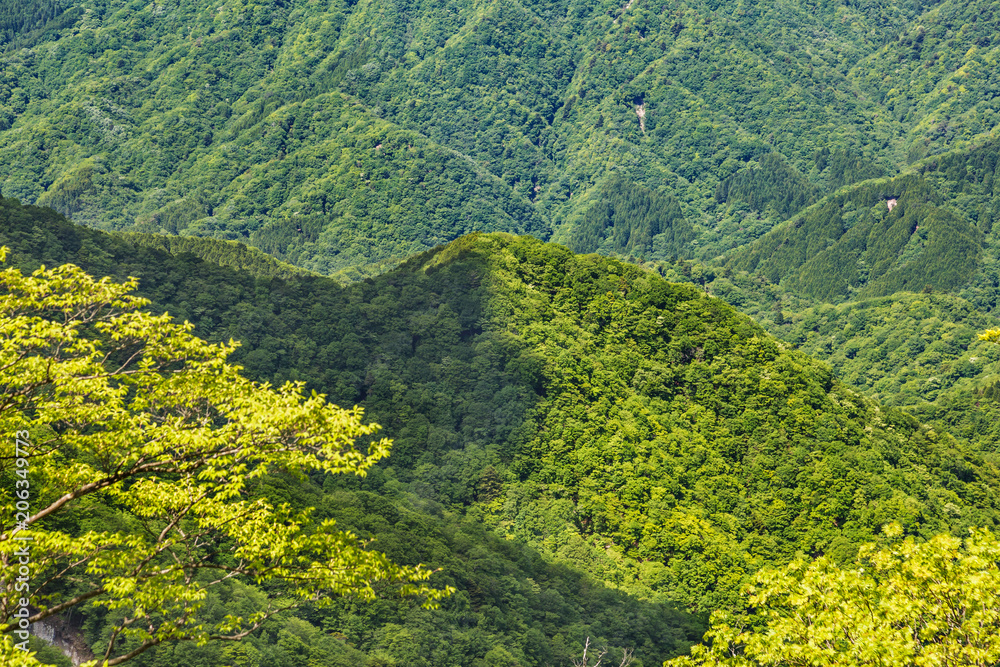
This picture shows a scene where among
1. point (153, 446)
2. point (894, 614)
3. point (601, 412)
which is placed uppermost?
point (601, 412)

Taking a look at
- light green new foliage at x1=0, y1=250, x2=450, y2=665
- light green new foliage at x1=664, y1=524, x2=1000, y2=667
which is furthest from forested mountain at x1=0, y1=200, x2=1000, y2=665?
light green new foliage at x1=0, y1=250, x2=450, y2=665

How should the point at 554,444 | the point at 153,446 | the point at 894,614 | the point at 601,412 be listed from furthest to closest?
the point at 601,412 < the point at 554,444 < the point at 894,614 < the point at 153,446

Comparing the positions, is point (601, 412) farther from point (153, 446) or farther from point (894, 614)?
point (153, 446)

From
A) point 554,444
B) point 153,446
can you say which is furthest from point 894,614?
point 554,444

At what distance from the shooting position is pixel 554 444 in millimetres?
124875

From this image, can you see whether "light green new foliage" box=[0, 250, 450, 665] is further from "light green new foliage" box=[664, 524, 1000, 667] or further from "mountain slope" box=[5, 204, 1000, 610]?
"mountain slope" box=[5, 204, 1000, 610]

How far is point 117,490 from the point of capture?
90.3ft

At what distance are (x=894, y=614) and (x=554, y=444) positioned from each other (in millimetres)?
94108

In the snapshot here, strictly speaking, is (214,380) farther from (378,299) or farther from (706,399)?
(378,299)

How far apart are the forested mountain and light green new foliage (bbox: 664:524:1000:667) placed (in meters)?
53.4

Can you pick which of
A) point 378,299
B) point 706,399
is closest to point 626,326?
point 706,399

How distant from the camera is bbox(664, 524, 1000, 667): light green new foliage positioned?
2959 cm

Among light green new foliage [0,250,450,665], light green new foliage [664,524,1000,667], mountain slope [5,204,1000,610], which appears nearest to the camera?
light green new foliage [0,250,450,665]

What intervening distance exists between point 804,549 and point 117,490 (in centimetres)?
9449
